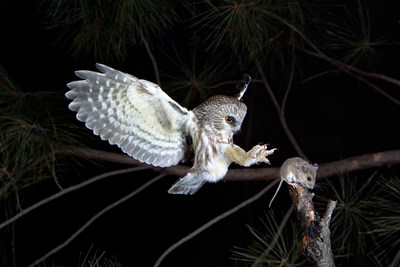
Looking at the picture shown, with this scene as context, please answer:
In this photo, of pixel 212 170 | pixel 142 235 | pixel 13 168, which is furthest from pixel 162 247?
pixel 212 170

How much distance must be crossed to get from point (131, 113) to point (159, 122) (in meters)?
0.05

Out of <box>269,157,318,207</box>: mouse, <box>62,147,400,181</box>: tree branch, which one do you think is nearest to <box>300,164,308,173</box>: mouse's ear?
<box>269,157,318,207</box>: mouse

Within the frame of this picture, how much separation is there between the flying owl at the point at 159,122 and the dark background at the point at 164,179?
436 millimetres

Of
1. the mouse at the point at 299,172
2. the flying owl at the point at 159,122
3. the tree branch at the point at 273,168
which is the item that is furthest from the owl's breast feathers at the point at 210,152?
the tree branch at the point at 273,168

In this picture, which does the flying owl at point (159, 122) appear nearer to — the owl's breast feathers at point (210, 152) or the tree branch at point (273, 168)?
the owl's breast feathers at point (210, 152)

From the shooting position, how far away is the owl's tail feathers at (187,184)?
2.38 feet

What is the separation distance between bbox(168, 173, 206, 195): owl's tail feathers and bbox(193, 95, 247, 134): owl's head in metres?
0.08

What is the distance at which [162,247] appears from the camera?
1246 millimetres

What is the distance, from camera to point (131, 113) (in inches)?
28.0

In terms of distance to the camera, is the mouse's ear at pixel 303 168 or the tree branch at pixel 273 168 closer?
the mouse's ear at pixel 303 168

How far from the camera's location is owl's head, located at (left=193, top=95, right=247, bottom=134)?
2.21 ft

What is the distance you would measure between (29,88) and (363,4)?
2.77ft

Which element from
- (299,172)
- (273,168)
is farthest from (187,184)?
(273,168)

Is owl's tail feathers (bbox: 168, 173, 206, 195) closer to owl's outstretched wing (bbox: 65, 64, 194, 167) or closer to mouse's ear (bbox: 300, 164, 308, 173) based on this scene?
owl's outstretched wing (bbox: 65, 64, 194, 167)
